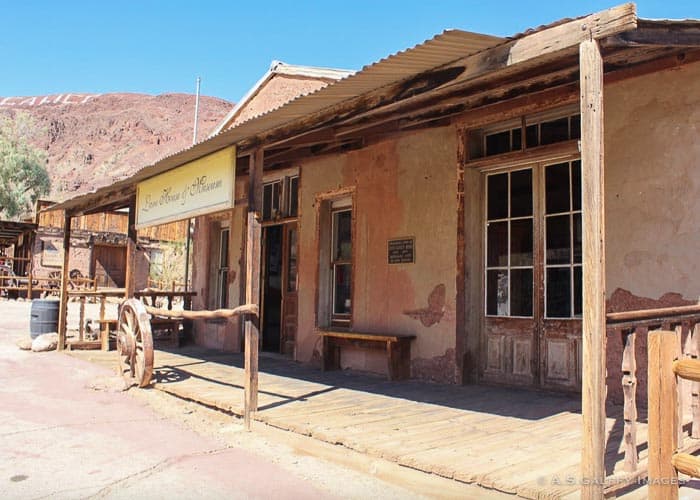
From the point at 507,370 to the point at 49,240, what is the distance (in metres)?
25.4

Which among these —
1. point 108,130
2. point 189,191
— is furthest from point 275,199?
point 108,130

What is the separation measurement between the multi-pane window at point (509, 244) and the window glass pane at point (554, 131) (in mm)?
435

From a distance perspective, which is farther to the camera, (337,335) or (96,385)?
(337,335)

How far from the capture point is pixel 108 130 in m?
91.4

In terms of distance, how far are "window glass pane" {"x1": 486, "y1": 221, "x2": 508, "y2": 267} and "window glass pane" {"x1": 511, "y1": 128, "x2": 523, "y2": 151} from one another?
838mm

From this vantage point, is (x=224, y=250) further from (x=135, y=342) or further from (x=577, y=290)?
(x=577, y=290)

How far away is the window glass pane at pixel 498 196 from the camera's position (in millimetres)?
6598

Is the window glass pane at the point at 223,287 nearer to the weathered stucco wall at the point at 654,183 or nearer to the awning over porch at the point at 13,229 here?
the weathered stucco wall at the point at 654,183

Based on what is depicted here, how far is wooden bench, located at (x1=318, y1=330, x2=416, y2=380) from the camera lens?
22.8 feet

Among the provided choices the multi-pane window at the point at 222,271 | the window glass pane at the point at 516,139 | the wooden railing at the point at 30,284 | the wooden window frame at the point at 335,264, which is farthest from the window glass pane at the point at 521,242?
the wooden railing at the point at 30,284

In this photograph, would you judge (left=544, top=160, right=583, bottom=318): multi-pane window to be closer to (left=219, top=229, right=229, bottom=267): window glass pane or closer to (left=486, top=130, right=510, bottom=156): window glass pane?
(left=486, top=130, right=510, bottom=156): window glass pane

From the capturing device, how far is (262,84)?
34.1 feet

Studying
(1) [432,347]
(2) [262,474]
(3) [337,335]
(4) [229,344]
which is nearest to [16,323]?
(4) [229,344]

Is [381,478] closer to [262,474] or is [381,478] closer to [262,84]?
[262,474]
